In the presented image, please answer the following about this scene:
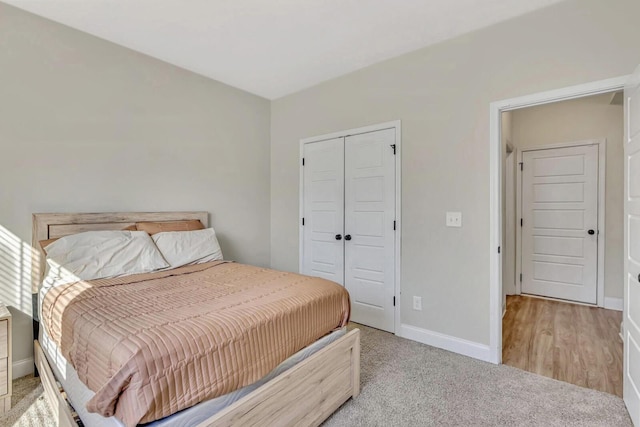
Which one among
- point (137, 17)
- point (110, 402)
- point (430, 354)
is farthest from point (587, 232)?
point (137, 17)

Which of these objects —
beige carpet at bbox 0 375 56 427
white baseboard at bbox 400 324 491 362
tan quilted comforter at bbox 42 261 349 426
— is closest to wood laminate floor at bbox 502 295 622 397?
white baseboard at bbox 400 324 491 362

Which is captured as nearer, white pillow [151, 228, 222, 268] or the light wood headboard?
the light wood headboard

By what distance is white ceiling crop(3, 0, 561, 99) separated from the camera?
2180 millimetres

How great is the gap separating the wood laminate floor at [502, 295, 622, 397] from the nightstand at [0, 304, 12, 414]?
329cm

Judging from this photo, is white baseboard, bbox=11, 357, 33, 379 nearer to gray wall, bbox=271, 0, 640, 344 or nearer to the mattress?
the mattress

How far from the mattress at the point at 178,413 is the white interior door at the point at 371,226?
1173mm

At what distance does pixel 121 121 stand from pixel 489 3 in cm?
298

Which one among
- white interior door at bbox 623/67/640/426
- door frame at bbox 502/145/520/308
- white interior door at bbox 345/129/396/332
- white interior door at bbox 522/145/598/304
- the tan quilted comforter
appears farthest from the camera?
door frame at bbox 502/145/520/308

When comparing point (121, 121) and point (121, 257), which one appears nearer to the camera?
point (121, 257)

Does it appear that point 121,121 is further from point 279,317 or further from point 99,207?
point 279,317

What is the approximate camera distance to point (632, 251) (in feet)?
5.60

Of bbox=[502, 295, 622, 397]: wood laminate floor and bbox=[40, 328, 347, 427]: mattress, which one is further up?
bbox=[40, 328, 347, 427]: mattress

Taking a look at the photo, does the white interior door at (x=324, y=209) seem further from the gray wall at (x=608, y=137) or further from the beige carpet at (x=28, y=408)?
the gray wall at (x=608, y=137)

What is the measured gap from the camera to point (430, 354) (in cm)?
257
